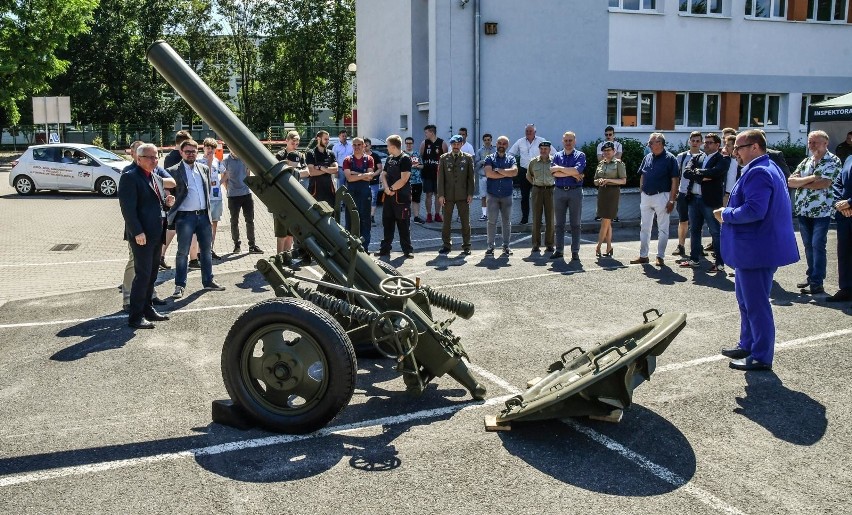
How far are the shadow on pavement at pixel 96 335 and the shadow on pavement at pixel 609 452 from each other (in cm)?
413

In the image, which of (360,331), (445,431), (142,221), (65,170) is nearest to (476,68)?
(65,170)

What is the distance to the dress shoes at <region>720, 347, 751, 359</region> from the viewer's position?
21.9 feet

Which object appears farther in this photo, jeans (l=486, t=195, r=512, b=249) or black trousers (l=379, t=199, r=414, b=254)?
jeans (l=486, t=195, r=512, b=249)

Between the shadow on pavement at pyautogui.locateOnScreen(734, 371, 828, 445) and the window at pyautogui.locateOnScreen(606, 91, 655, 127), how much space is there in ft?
60.8

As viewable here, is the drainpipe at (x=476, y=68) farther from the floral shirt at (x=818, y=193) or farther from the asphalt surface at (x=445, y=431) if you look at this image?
the asphalt surface at (x=445, y=431)

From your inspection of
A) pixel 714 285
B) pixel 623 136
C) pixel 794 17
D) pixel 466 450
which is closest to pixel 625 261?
pixel 714 285

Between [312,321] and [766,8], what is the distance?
2448 centimetres

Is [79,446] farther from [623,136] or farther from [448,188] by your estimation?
[623,136]

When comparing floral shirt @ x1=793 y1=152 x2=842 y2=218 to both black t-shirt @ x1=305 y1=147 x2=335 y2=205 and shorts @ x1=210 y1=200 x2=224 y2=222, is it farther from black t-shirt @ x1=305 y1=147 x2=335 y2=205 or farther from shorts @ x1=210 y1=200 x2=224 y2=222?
shorts @ x1=210 y1=200 x2=224 y2=222

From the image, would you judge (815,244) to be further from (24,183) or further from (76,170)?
(24,183)

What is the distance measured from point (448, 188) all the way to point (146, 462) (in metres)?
8.36

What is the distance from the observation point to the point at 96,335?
7691 millimetres


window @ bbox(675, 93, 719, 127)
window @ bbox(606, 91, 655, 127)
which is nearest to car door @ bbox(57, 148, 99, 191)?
window @ bbox(606, 91, 655, 127)

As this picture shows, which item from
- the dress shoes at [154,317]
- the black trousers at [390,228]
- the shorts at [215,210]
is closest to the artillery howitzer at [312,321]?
the dress shoes at [154,317]
